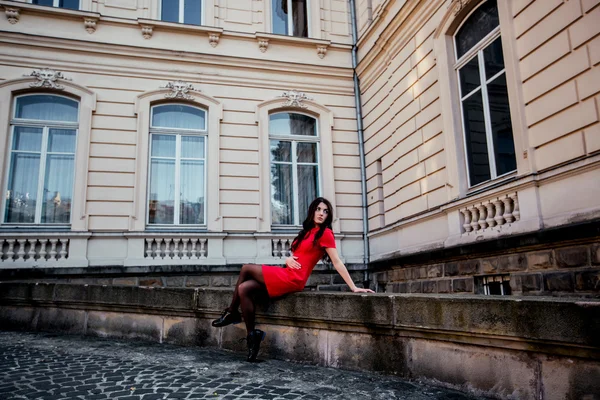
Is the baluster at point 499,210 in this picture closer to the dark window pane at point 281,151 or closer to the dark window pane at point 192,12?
the dark window pane at point 281,151

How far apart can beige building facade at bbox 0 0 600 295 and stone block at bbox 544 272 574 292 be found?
146 mm

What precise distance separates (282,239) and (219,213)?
1.58 m

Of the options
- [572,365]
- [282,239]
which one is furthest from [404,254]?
[572,365]

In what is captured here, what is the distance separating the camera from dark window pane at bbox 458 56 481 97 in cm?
786

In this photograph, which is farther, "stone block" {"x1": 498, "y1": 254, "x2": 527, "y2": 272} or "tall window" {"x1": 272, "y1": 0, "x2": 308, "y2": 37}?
"tall window" {"x1": 272, "y1": 0, "x2": 308, "y2": 37}

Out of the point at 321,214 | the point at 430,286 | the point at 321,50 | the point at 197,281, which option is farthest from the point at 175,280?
the point at 321,50

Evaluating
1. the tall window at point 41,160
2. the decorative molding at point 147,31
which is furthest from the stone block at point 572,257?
the decorative molding at point 147,31

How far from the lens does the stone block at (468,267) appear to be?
286 inches

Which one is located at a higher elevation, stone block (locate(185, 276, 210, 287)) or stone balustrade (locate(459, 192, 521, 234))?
stone balustrade (locate(459, 192, 521, 234))

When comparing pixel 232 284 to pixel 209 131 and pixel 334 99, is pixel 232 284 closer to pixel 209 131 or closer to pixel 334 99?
pixel 209 131

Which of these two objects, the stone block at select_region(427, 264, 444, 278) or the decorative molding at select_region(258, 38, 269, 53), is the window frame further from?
the stone block at select_region(427, 264, 444, 278)

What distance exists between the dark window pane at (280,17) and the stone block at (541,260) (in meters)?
8.84

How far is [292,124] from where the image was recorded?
12.0m

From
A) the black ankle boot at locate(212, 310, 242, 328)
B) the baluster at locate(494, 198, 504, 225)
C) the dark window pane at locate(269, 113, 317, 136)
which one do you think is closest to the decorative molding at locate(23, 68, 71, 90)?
the dark window pane at locate(269, 113, 317, 136)
